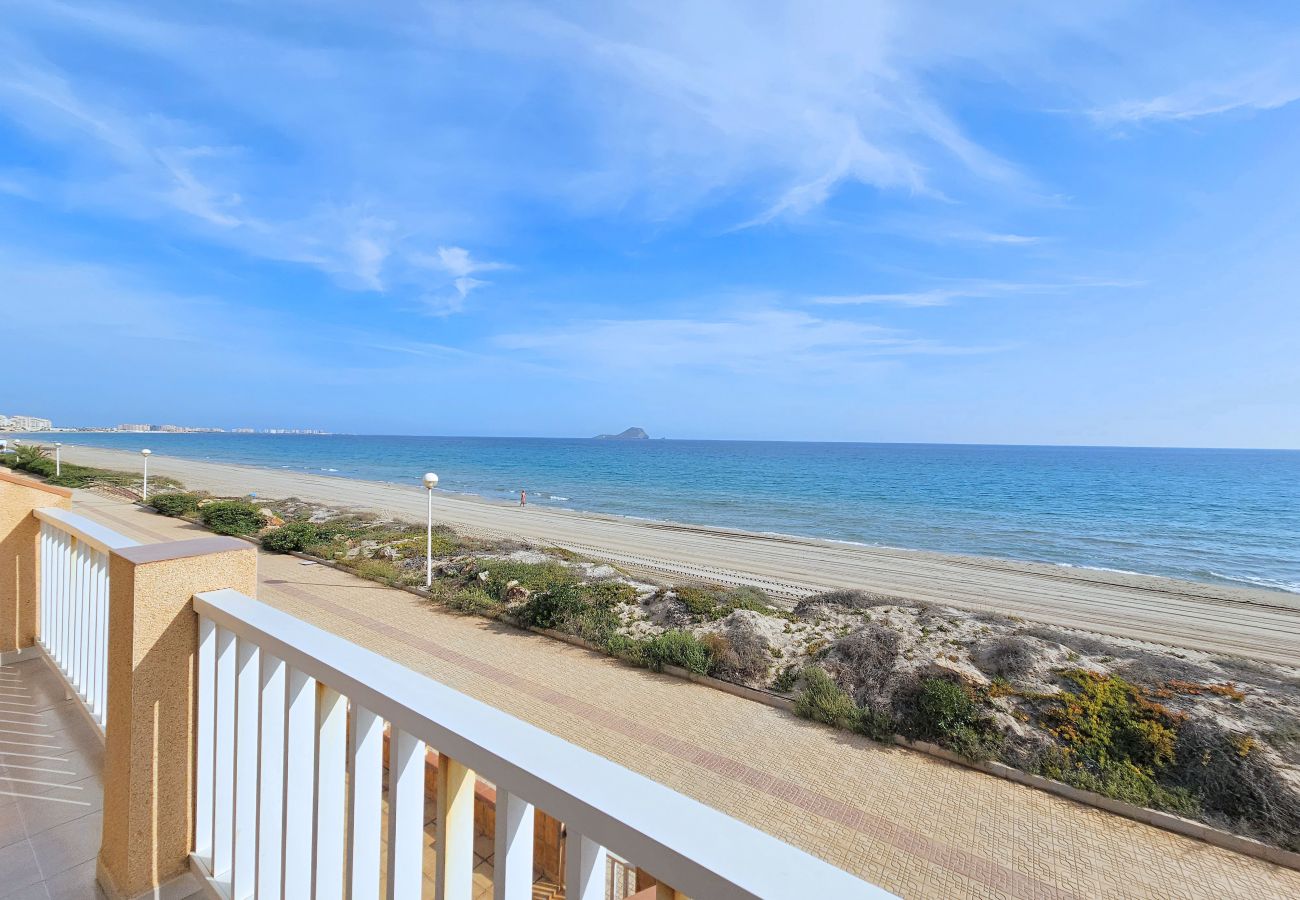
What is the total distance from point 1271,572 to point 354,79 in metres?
27.9

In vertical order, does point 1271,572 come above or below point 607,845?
below

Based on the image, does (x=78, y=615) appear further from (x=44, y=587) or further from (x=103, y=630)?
(x=44, y=587)

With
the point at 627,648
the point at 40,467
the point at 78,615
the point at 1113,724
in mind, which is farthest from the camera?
the point at 40,467

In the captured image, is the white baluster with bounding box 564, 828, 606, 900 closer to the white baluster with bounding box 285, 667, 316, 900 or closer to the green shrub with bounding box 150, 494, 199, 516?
the white baluster with bounding box 285, 667, 316, 900

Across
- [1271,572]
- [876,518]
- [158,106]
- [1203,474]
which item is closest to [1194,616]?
[1271,572]

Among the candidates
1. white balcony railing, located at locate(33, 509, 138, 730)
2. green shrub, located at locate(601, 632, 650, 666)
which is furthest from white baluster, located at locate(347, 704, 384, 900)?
green shrub, located at locate(601, 632, 650, 666)

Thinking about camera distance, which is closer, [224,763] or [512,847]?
[512,847]

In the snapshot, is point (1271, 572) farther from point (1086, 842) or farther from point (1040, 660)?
point (1086, 842)

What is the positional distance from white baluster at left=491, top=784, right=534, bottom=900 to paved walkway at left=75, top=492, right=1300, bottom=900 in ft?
14.1

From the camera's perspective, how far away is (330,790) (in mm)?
1269

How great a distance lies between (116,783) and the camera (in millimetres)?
1742

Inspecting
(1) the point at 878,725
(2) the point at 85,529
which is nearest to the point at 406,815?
(2) the point at 85,529

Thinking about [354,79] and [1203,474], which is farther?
[1203,474]

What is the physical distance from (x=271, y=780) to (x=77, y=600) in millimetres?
2129
